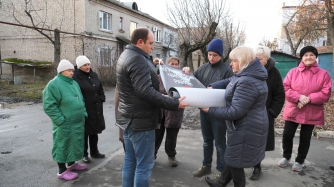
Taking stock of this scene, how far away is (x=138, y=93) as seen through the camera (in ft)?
7.16

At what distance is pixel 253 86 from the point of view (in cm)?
224

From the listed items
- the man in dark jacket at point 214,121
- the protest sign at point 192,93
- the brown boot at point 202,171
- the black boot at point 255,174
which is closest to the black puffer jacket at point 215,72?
the man in dark jacket at point 214,121

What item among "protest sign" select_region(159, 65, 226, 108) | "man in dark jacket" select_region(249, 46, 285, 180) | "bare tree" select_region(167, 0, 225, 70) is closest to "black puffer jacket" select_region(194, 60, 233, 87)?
"man in dark jacket" select_region(249, 46, 285, 180)

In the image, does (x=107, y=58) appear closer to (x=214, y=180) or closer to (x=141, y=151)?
(x=214, y=180)

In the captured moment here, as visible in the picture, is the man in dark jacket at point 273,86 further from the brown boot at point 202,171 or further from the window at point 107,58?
the window at point 107,58

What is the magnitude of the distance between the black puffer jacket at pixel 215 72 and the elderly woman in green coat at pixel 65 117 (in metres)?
1.77

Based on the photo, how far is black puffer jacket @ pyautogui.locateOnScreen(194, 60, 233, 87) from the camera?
10.5 ft

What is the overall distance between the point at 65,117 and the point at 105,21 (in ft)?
62.5

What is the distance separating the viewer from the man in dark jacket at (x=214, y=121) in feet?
10.2

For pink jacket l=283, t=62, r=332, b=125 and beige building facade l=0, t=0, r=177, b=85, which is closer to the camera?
pink jacket l=283, t=62, r=332, b=125

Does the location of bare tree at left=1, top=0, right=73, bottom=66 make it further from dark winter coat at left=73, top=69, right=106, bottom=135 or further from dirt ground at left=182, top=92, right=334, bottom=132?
dark winter coat at left=73, top=69, right=106, bottom=135

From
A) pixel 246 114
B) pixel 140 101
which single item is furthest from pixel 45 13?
pixel 246 114

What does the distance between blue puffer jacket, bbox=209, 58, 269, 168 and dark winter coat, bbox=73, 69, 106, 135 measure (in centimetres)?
216

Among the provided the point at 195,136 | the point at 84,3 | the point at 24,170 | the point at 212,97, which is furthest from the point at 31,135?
the point at 84,3
